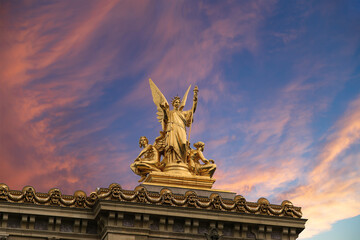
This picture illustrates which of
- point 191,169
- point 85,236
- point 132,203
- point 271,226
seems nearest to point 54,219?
point 85,236

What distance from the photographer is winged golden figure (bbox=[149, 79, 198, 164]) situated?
124 ft

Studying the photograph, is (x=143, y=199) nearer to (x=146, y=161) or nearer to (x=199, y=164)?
(x=146, y=161)

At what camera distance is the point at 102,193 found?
32094mm

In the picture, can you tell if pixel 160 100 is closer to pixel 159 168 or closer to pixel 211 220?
pixel 159 168

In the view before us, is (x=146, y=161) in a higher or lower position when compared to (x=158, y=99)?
lower

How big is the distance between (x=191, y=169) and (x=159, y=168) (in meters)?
1.96

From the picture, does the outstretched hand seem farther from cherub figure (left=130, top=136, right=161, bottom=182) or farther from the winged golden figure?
cherub figure (left=130, top=136, right=161, bottom=182)

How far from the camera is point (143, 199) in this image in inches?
1273

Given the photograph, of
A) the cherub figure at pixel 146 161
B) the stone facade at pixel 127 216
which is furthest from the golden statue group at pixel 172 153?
the stone facade at pixel 127 216

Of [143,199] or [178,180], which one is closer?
[143,199]

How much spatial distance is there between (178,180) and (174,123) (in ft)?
13.8

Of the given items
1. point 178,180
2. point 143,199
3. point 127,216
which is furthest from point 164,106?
point 127,216

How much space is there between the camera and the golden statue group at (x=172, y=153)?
3719 centimetres

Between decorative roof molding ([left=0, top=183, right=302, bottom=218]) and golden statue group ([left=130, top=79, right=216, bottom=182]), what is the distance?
369 cm
